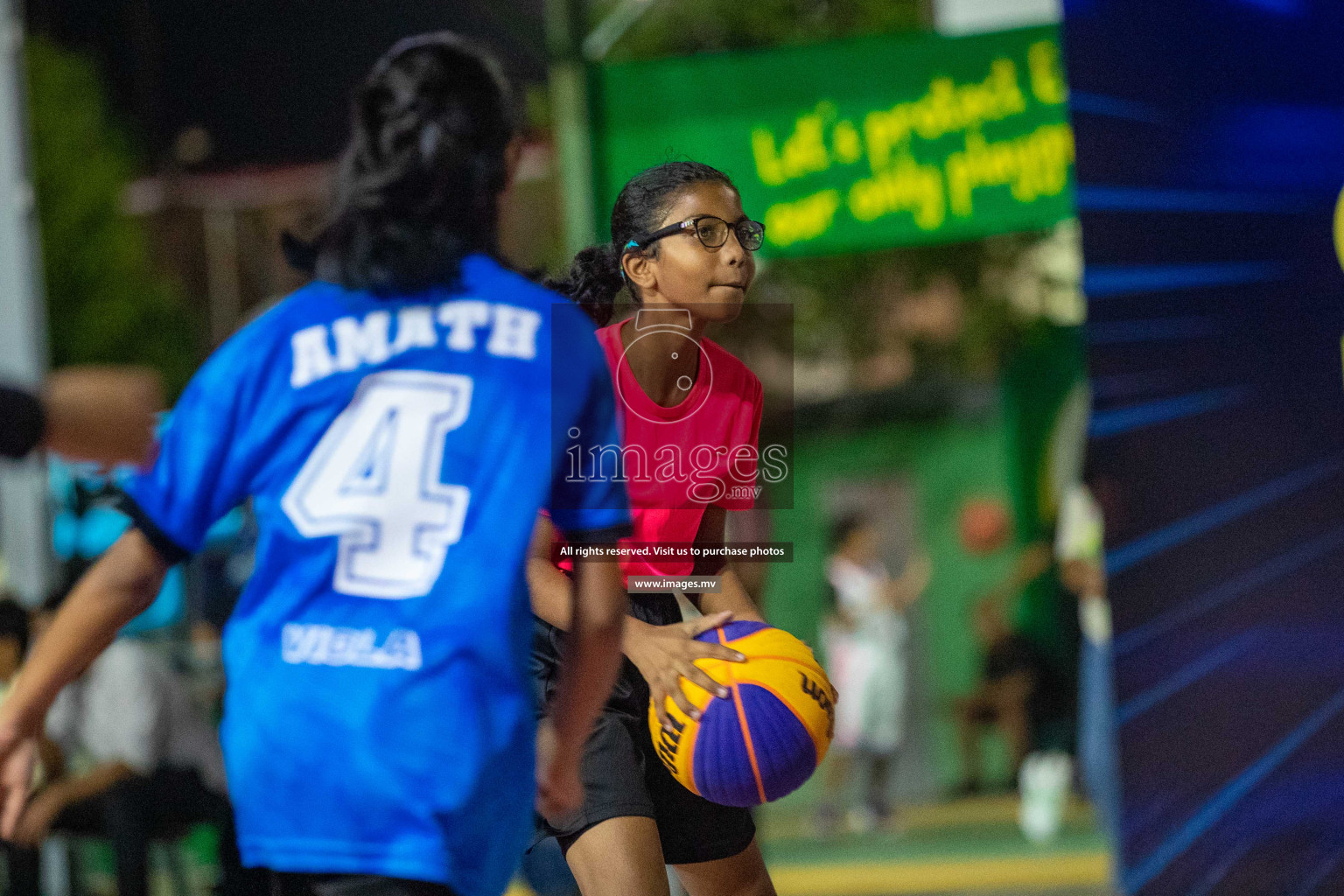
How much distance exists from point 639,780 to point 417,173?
4.40 ft

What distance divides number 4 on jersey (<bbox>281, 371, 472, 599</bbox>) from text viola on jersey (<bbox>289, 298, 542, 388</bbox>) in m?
0.05

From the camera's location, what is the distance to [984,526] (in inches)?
519

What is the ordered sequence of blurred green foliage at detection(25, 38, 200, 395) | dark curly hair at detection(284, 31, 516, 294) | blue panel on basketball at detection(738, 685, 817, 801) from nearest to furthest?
dark curly hair at detection(284, 31, 516, 294)
blue panel on basketball at detection(738, 685, 817, 801)
blurred green foliage at detection(25, 38, 200, 395)

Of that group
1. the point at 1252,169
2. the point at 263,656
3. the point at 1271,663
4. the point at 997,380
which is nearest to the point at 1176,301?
the point at 1252,169

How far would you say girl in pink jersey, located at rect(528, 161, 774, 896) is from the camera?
3.04 m

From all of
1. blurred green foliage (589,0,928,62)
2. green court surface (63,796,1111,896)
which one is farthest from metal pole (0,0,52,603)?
blurred green foliage (589,0,928,62)

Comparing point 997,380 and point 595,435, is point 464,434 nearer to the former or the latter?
point 595,435

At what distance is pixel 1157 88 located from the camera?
5.51 meters

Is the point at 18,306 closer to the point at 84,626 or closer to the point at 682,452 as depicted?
the point at 682,452

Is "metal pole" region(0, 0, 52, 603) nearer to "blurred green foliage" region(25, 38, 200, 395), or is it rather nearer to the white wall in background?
the white wall in background

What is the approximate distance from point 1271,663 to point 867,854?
4826mm

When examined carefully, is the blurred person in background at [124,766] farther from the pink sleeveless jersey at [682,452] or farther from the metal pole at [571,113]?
the pink sleeveless jersey at [682,452]

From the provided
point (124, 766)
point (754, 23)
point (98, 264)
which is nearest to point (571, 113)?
point (124, 766)

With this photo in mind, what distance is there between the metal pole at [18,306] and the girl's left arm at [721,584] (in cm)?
540
